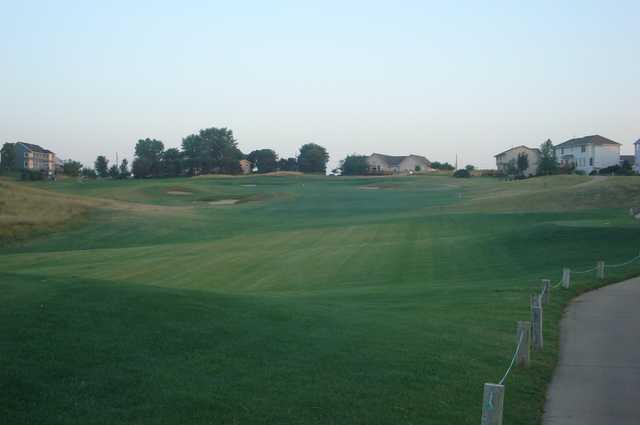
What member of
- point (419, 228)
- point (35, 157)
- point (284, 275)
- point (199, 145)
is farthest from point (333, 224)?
point (35, 157)

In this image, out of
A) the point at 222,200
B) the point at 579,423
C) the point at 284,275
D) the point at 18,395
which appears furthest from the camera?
the point at 222,200

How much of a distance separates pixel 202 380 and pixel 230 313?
411 cm

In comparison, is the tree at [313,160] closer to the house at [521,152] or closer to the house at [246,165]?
the house at [246,165]

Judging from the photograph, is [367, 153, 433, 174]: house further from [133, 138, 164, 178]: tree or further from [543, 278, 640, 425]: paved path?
[543, 278, 640, 425]: paved path

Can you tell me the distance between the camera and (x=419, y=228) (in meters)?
43.5

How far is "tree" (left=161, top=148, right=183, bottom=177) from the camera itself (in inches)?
5763

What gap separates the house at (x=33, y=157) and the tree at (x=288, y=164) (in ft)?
169

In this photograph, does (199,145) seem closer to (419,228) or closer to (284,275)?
(419,228)

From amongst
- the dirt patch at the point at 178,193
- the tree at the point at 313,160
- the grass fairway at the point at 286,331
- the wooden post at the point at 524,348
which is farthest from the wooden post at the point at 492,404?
the tree at the point at 313,160

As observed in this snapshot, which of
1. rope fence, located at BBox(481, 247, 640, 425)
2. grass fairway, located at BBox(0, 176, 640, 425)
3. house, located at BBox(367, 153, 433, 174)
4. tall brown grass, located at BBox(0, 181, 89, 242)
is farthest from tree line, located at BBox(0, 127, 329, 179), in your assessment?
rope fence, located at BBox(481, 247, 640, 425)

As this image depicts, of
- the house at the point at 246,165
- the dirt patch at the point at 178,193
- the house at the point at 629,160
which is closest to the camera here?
the dirt patch at the point at 178,193

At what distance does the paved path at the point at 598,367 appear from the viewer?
30.0 feet

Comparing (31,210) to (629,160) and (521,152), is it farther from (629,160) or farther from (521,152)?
(629,160)

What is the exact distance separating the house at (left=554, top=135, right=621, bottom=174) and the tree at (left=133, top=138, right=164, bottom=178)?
78.1m
